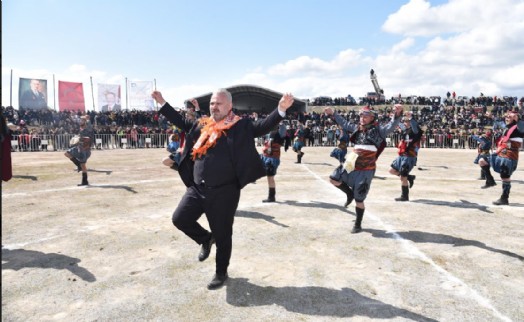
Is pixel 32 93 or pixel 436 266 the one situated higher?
pixel 32 93

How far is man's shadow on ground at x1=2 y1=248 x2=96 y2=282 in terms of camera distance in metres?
4.58

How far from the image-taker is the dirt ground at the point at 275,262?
367 cm

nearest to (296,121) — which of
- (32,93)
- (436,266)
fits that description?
(32,93)

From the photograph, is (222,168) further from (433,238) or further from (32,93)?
(32,93)

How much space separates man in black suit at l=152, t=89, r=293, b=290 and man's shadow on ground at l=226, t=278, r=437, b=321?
13.3 inches

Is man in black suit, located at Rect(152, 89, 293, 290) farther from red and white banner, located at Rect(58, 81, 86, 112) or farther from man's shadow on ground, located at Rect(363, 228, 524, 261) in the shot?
red and white banner, located at Rect(58, 81, 86, 112)

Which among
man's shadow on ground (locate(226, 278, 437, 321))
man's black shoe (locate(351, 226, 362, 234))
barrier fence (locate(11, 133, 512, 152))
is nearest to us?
man's shadow on ground (locate(226, 278, 437, 321))

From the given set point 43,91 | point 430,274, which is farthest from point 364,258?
point 43,91

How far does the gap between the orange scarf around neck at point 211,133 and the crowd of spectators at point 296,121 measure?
22.6 meters

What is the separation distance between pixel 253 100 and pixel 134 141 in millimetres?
19692

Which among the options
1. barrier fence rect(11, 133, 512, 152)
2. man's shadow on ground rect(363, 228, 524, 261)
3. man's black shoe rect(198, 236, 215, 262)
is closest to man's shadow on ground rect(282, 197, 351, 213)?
man's shadow on ground rect(363, 228, 524, 261)

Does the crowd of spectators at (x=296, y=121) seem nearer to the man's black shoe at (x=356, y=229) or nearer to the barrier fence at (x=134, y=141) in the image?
the barrier fence at (x=134, y=141)

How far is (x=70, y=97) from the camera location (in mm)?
33844

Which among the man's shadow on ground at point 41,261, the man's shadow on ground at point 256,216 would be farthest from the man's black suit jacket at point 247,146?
the man's shadow on ground at point 256,216
